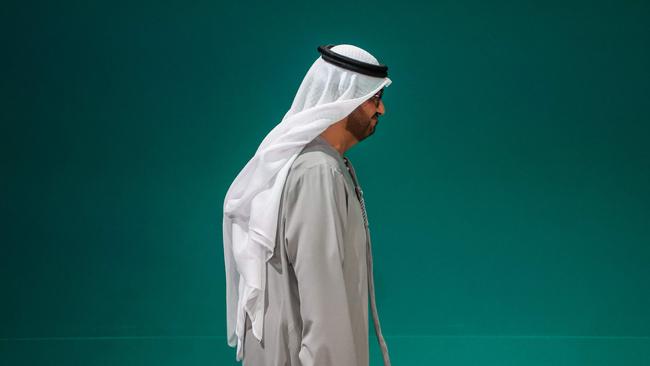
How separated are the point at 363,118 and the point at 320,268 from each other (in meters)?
0.35

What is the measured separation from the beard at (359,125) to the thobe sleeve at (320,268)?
0.18 metres

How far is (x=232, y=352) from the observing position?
123 inches

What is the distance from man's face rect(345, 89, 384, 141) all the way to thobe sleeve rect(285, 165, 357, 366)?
0.19 meters

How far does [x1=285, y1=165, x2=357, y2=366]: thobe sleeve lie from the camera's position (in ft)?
4.32

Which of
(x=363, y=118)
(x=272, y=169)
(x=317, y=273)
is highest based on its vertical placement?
(x=363, y=118)

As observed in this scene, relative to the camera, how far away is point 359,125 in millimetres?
1556
